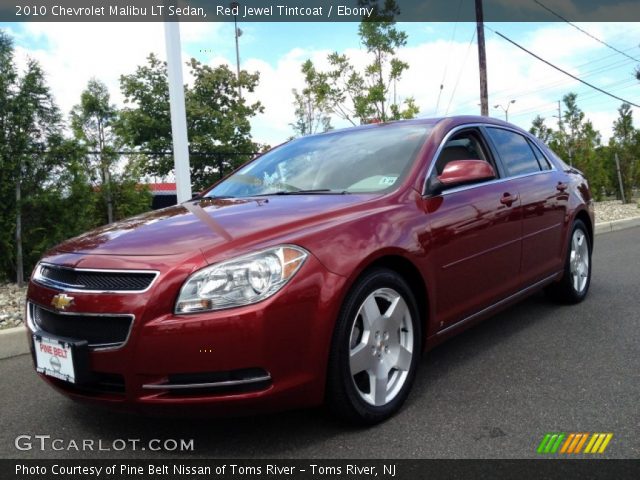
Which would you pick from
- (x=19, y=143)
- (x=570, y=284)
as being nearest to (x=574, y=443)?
(x=570, y=284)

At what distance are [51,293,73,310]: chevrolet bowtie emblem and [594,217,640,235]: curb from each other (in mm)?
10298

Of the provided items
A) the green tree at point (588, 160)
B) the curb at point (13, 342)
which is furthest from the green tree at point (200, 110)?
the curb at point (13, 342)

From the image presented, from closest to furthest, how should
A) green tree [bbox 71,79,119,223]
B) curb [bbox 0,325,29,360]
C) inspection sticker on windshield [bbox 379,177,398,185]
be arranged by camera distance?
inspection sticker on windshield [bbox 379,177,398,185] → curb [bbox 0,325,29,360] → green tree [bbox 71,79,119,223]

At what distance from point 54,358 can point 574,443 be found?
7.40 ft

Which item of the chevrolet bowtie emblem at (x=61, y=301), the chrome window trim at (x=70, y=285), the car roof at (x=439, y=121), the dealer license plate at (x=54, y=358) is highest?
the car roof at (x=439, y=121)

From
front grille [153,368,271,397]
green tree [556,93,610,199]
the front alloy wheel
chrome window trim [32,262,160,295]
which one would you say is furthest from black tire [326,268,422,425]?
green tree [556,93,610,199]

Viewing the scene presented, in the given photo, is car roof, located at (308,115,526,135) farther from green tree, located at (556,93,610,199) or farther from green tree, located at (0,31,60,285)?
green tree, located at (556,93,610,199)

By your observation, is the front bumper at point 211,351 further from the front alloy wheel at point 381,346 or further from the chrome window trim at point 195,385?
the front alloy wheel at point 381,346

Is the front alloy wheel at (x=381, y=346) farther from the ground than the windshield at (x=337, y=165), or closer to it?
closer to it

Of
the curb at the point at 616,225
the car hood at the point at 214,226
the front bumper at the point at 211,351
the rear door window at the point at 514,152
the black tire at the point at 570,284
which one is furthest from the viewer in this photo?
the curb at the point at 616,225

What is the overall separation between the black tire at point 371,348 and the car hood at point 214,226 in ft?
1.26

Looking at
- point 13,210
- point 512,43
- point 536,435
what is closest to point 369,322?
point 536,435

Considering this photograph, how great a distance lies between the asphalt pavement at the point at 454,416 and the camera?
235cm

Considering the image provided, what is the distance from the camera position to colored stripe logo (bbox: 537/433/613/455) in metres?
2.25
